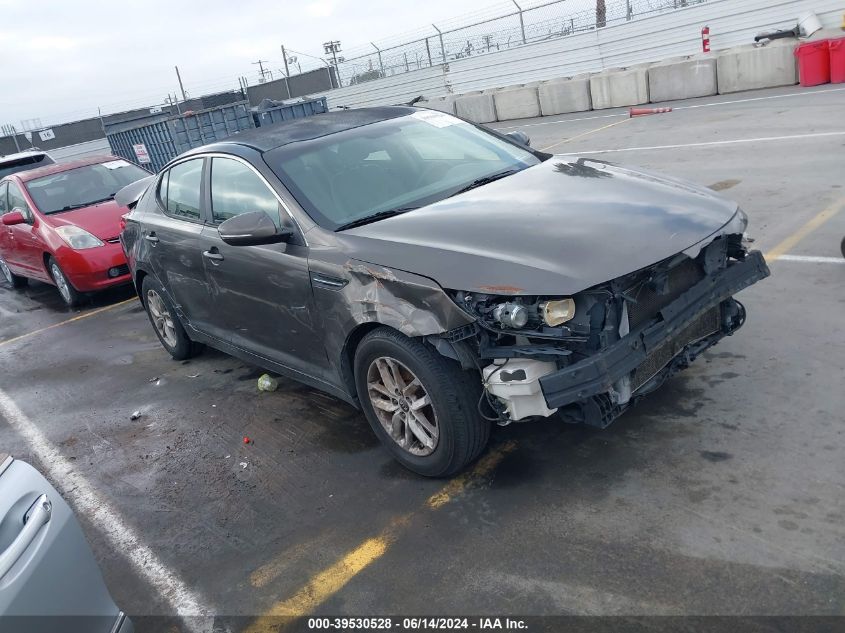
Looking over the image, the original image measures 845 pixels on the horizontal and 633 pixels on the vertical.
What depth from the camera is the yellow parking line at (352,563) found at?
3.16 metres

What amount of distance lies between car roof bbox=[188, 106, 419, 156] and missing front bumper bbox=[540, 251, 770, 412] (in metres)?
2.46

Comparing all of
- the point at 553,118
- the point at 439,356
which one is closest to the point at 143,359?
the point at 439,356

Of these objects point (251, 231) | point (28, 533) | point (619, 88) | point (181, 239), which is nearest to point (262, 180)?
point (251, 231)

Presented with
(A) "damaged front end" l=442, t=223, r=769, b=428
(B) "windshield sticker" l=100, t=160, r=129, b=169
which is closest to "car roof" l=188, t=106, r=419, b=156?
(A) "damaged front end" l=442, t=223, r=769, b=428

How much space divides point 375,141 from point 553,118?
50.8 ft

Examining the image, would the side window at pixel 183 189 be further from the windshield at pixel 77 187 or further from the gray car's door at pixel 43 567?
the windshield at pixel 77 187

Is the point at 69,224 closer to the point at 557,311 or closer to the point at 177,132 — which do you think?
the point at 557,311

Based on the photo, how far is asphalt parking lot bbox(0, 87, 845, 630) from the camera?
297cm

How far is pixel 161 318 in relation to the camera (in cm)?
647

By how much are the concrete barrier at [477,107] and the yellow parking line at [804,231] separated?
15974 millimetres

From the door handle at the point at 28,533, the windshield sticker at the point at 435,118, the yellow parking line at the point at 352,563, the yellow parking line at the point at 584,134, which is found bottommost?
the yellow parking line at the point at 352,563

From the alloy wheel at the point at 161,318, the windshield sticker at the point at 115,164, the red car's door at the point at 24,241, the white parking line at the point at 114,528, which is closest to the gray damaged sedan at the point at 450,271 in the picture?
the alloy wheel at the point at 161,318

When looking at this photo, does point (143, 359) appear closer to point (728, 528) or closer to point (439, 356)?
point (439, 356)

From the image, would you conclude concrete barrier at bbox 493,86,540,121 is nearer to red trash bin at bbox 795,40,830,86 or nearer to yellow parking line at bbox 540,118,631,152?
yellow parking line at bbox 540,118,631,152
